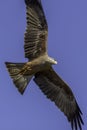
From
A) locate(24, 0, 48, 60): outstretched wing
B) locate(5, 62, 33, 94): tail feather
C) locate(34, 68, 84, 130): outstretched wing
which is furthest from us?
locate(34, 68, 84, 130): outstretched wing

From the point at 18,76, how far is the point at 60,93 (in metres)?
1.32

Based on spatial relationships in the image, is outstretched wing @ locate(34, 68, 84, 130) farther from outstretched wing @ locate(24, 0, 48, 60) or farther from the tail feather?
outstretched wing @ locate(24, 0, 48, 60)

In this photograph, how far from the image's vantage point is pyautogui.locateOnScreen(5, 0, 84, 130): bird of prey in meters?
16.0

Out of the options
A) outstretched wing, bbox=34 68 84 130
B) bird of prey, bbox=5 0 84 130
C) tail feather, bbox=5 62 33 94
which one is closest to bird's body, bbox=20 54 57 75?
bird of prey, bbox=5 0 84 130

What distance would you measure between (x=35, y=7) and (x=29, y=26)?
43 centimetres

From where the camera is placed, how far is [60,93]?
1723 centimetres

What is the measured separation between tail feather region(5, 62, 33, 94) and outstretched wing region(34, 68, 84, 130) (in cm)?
34

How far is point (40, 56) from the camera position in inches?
639

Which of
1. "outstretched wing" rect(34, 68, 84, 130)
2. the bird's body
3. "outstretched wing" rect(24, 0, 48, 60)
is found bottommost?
"outstretched wing" rect(34, 68, 84, 130)

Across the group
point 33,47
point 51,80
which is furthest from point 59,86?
point 33,47

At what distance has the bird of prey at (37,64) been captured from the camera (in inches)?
631

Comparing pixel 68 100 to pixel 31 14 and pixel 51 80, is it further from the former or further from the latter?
pixel 31 14

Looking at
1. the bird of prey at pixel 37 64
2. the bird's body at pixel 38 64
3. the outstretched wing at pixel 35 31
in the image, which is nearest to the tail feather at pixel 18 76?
the bird of prey at pixel 37 64

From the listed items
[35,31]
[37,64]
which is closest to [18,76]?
[37,64]
